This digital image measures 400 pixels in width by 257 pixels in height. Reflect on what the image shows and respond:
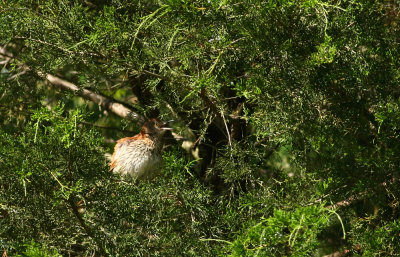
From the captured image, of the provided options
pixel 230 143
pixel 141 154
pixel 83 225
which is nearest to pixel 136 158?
pixel 141 154

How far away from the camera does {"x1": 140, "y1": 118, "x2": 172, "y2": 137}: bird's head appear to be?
590 centimetres

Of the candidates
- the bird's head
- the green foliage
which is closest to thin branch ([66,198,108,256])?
the green foliage

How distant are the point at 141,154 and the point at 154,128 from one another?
0.37m

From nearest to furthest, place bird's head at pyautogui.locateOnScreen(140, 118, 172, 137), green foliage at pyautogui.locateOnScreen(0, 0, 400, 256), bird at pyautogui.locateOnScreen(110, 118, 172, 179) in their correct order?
green foliage at pyautogui.locateOnScreen(0, 0, 400, 256)
bird's head at pyautogui.locateOnScreen(140, 118, 172, 137)
bird at pyautogui.locateOnScreen(110, 118, 172, 179)

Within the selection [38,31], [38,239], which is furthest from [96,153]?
[38,31]

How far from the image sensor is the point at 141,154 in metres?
6.16

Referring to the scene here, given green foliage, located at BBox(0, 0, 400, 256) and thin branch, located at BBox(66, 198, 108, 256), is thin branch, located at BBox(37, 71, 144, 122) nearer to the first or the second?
green foliage, located at BBox(0, 0, 400, 256)

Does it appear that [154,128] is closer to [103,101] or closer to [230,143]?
[103,101]

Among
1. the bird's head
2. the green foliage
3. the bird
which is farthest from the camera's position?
the bird

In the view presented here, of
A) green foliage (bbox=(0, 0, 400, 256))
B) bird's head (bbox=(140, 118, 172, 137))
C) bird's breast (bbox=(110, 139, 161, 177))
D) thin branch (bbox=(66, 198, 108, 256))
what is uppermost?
green foliage (bbox=(0, 0, 400, 256))

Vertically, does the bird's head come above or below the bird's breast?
above

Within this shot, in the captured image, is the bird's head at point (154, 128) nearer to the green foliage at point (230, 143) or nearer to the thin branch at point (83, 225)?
the green foliage at point (230, 143)

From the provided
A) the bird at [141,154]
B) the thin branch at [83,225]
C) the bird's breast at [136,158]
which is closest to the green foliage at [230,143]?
the thin branch at [83,225]

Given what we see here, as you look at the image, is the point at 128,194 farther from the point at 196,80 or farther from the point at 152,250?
the point at 196,80
